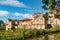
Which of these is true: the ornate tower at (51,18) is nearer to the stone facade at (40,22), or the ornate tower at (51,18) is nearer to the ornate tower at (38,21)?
the stone facade at (40,22)

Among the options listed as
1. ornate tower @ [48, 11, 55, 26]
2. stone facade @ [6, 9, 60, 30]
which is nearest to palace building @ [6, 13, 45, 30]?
stone facade @ [6, 9, 60, 30]

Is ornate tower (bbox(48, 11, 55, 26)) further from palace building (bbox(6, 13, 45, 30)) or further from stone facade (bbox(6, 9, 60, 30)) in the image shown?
palace building (bbox(6, 13, 45, 30))

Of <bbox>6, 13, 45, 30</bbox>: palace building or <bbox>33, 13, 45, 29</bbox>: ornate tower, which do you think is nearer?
<bbox>33, 13, 45, 29</bbox>: ornate tower

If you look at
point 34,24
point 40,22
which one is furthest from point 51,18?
point 34,24

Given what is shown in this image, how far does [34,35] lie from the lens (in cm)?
4803

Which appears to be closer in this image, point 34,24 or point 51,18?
point 51,18

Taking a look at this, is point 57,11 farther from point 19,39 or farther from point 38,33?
point 19,39

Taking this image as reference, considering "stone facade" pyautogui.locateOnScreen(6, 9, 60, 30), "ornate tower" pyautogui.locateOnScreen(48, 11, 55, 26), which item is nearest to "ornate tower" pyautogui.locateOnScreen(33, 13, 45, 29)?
"stone facade" pyautogui.locateOnScreen(6, 9, 60, 30)

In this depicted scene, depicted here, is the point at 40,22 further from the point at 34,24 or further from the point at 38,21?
the point at 38,21

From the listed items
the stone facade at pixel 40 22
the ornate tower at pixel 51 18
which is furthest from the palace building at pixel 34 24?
the ornate tower at pixel 51 18

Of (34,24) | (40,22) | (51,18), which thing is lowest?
(34,24)

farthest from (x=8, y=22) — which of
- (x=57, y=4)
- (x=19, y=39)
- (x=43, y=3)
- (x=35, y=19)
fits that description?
(x=19, y=39)

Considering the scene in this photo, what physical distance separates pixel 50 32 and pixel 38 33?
4472mm

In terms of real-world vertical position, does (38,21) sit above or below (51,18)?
below
